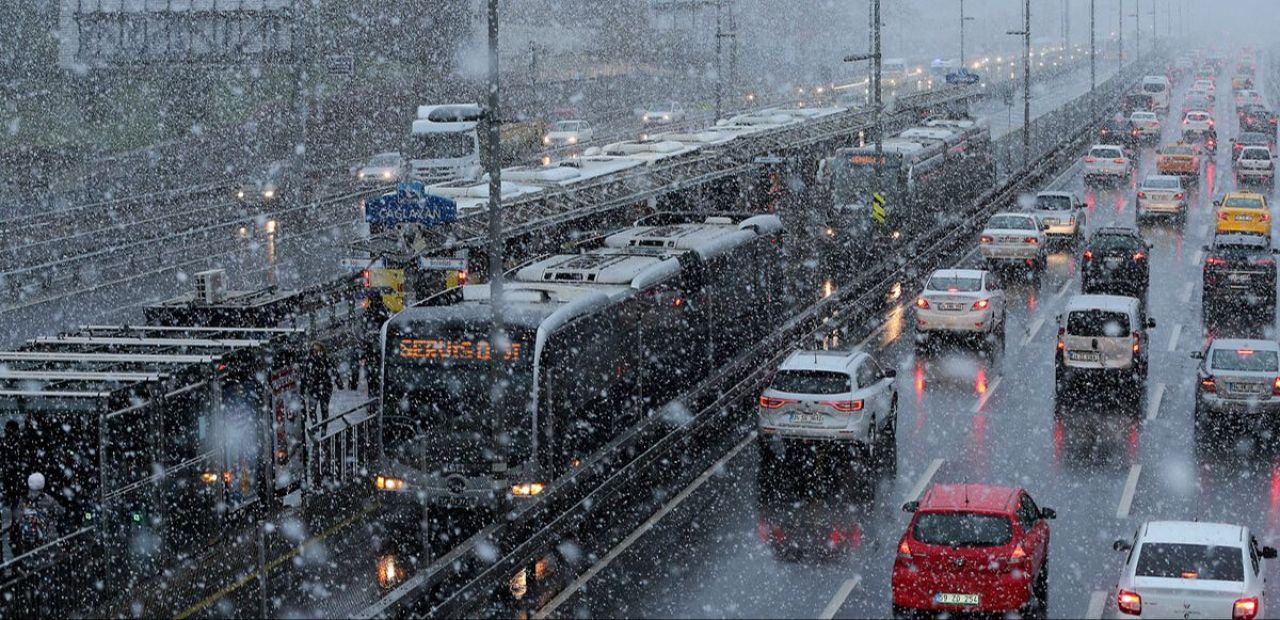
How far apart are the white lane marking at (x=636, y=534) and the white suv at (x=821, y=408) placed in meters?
0.77

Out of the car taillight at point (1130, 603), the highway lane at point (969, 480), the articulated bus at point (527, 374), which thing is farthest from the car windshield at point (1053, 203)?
the car taillight at point (1130, 603)

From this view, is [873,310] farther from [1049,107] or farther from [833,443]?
[1049,107]

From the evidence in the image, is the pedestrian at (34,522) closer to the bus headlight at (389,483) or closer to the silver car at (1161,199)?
the bus headlight at (389,483)

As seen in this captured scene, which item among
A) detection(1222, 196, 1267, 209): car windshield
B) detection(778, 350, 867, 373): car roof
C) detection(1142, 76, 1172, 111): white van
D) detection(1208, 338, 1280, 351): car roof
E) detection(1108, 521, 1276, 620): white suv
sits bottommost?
detection(1108, 521, 1276, 620): white suv

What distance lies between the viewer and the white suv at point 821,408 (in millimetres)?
25422

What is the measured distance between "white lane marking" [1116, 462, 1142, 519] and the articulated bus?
7006 millimetres

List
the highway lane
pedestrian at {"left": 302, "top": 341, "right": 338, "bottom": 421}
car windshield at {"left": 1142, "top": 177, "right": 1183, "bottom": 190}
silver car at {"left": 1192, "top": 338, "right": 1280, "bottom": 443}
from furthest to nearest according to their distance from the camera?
1. car windshield at {"left": 1142, "top": 177, "right": 1183, "bottom": 190}
2. silver car at {"left": 1192, "top": 338, "right": 1280, "bottom": 443}
3. pedestrian at {"left": 302, "top": 341, "right": 338, "bottom": 421}
4. the highway lane

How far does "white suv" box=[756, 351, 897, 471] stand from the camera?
83.4 ft

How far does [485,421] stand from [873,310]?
62.3 ft

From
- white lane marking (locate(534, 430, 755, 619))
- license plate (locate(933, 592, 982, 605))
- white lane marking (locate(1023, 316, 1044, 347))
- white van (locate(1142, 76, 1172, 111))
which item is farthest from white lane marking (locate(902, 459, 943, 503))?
white van (locate(1142, 76, 1172, 111))

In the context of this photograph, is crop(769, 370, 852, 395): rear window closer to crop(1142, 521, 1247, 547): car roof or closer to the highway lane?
the highway lane

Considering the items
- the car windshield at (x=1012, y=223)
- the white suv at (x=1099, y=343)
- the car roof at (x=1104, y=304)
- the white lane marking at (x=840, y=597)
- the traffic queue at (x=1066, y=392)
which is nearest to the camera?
the traffic queue at (x=1066, y=392)

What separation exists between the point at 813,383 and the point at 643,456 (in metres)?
2.94

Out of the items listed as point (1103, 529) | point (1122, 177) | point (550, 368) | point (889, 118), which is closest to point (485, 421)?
point (550, 368)
